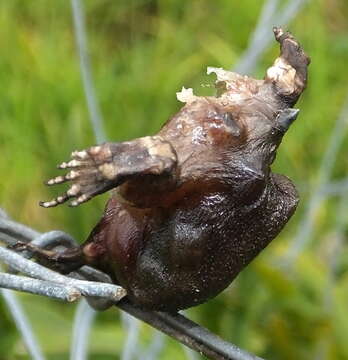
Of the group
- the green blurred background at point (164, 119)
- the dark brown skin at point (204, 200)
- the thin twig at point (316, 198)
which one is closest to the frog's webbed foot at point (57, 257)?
the dark brown skin at point (204, 200)

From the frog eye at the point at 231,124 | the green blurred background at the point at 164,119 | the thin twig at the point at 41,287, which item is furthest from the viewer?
the green blurred background at the point at 164,119

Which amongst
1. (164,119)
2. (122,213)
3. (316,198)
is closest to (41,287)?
(122,213)

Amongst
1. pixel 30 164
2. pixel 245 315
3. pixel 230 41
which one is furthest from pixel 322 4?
pixel 245 315

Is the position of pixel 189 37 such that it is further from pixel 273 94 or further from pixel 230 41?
pixel 273 94

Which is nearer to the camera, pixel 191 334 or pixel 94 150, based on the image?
pixel 94 150

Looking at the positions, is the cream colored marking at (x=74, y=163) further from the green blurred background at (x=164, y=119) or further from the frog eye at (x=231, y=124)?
the green blurred background at (x=164, y=119)

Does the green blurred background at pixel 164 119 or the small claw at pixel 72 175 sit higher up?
the green blurred background at pixel 164 119

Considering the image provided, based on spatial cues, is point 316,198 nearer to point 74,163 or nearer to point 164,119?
point 164,119

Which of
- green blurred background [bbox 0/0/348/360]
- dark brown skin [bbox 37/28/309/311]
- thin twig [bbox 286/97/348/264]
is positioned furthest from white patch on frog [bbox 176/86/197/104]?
thin twig [bbox 286/97/348/264]
